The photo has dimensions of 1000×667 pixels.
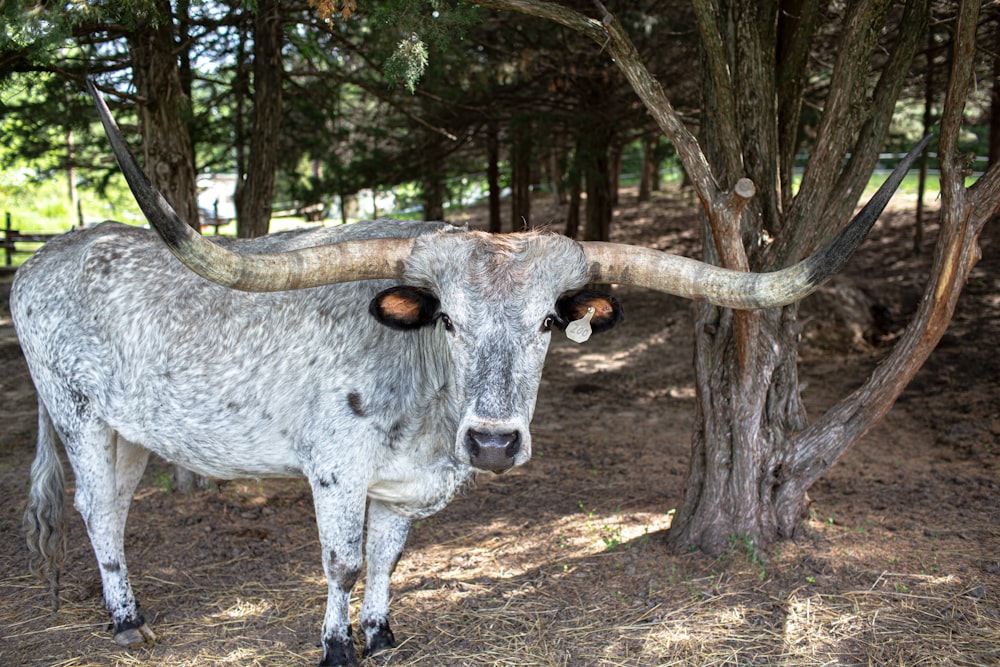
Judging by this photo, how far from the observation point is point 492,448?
12.0 ft

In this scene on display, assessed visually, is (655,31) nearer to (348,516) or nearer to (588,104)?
(588,104)

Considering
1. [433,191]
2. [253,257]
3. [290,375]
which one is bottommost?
[290,375]

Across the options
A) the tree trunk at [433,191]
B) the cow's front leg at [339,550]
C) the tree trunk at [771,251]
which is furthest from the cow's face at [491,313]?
the tree trunk at [433,191]

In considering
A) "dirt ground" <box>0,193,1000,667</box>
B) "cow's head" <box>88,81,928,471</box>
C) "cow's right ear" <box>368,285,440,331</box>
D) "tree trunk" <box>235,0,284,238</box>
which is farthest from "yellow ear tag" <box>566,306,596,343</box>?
"tree trunk" <box>235,0,284,238</box>

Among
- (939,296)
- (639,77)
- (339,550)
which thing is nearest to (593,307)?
(639,77)

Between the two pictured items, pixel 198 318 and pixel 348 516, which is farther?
pixel 198 318

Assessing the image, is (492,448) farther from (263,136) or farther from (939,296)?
(263,136)

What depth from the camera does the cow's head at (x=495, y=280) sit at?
3645mm

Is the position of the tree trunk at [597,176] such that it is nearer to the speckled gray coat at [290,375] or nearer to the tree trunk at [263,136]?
the tree trunk at [263,136]

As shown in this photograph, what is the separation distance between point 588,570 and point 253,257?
313 cm

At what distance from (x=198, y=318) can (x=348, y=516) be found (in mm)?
→ 1455

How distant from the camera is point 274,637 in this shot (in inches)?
198

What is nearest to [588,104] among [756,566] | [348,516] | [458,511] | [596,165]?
Answer: [596,165]

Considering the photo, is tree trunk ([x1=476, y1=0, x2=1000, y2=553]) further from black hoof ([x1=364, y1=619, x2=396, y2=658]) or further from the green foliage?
black hoof ([x1=364, y1=619, x2=396, y2=658])
